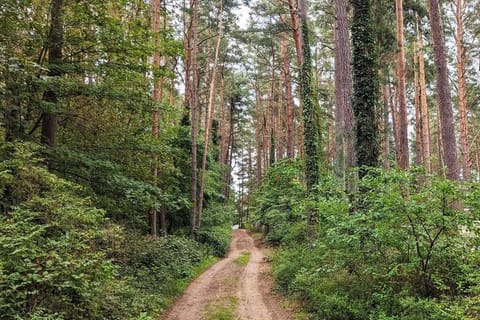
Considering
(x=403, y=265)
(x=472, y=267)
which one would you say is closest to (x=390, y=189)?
(x=403, y=265)

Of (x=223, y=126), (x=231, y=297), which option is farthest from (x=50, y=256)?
(x=223, y=126)

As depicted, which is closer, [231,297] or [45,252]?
[45,252]

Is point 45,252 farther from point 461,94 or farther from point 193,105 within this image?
point 461,94

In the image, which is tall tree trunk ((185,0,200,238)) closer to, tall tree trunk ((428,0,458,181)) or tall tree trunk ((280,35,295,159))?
tall tree trunk ((280,35,295,159))

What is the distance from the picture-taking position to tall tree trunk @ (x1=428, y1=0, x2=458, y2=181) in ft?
29.6

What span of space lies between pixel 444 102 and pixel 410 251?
5.22m

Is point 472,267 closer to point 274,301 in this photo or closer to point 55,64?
point 274,301

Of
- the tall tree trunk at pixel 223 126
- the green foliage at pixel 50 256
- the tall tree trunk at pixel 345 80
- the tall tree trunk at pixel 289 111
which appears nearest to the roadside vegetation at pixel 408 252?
the tall tree trunk at pixel 345 80

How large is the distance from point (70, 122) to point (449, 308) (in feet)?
30.6

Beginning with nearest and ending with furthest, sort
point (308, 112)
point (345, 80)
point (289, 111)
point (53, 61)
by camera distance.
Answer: point (53, 61) → point (345, 80) → point (308, 112) → point (289, 111)

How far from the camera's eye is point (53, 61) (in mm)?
7910

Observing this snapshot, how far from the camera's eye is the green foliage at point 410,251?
5.11 metres

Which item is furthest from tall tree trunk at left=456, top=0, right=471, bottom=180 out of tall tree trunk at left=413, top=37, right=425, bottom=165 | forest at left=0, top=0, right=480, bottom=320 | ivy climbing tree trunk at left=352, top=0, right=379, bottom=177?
ivy climbing tree trunk at left=352, top=0, right=379, bottom=177

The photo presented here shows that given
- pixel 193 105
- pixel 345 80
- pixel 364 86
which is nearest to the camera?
pixel 364 86
